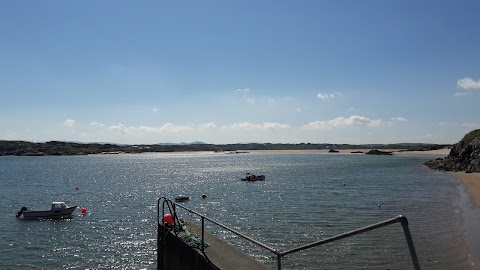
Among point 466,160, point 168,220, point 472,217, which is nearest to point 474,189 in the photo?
point 472,217

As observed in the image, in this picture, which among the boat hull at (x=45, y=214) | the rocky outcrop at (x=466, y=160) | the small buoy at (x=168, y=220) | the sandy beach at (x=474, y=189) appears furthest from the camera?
the rocky outcrop at (x=466, y=160)

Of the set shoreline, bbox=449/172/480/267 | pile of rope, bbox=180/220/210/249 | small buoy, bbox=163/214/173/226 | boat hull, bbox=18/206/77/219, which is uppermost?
small buoy, bbox=163/214/173/226

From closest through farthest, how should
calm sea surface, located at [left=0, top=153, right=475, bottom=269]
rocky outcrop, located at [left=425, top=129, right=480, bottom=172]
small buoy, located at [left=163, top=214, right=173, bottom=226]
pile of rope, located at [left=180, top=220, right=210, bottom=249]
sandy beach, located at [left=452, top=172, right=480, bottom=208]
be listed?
pile of rope, located at [left=180, top=220, right=210, bottom=249] < small buoy, located at [left=163, top=214, right=173, bottom=226] < calm sea surface, located at [left=0, top=153, right=475, bottom=269] < sandy beach, located at [left=452, top=172, right=480, bottom=208] < rocky outcrop, located at [left=425, top=129, right=480, bottom=172]

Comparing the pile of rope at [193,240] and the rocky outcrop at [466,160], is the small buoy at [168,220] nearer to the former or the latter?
the pile of rope at [193,240]

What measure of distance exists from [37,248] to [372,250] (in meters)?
19.3

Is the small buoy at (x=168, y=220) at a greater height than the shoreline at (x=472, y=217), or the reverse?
the small buoy at (x=168, y=220)

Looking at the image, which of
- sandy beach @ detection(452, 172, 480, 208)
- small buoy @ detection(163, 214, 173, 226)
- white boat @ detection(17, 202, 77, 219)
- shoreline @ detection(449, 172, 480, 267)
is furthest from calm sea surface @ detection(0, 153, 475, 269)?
small buoy @ detection(163, 214, 173, 226)

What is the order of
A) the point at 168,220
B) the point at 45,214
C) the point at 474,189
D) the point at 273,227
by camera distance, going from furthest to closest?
the point at 474,189 → the point at 45,214 → the point at 273,227 → the point at 168,220

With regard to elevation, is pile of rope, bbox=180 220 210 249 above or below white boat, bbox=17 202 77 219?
above

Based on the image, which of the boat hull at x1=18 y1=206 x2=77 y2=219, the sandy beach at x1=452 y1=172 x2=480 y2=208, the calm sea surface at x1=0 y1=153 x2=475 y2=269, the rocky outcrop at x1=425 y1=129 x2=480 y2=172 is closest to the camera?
the calm sea surface at x1=0 y1=153 x2=475 y2=269

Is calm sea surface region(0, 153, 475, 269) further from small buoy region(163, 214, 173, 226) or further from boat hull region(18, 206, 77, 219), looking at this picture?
small buoy region(163, 214, 173, 226)

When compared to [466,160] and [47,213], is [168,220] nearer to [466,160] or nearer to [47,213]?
[47,213]

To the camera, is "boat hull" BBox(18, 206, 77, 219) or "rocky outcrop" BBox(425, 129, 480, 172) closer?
"boat hull" BBox(18, 206, 77, 219)

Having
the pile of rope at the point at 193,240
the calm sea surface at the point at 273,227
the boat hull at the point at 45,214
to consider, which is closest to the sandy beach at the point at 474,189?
the calm sea surface at the point at 273,227
